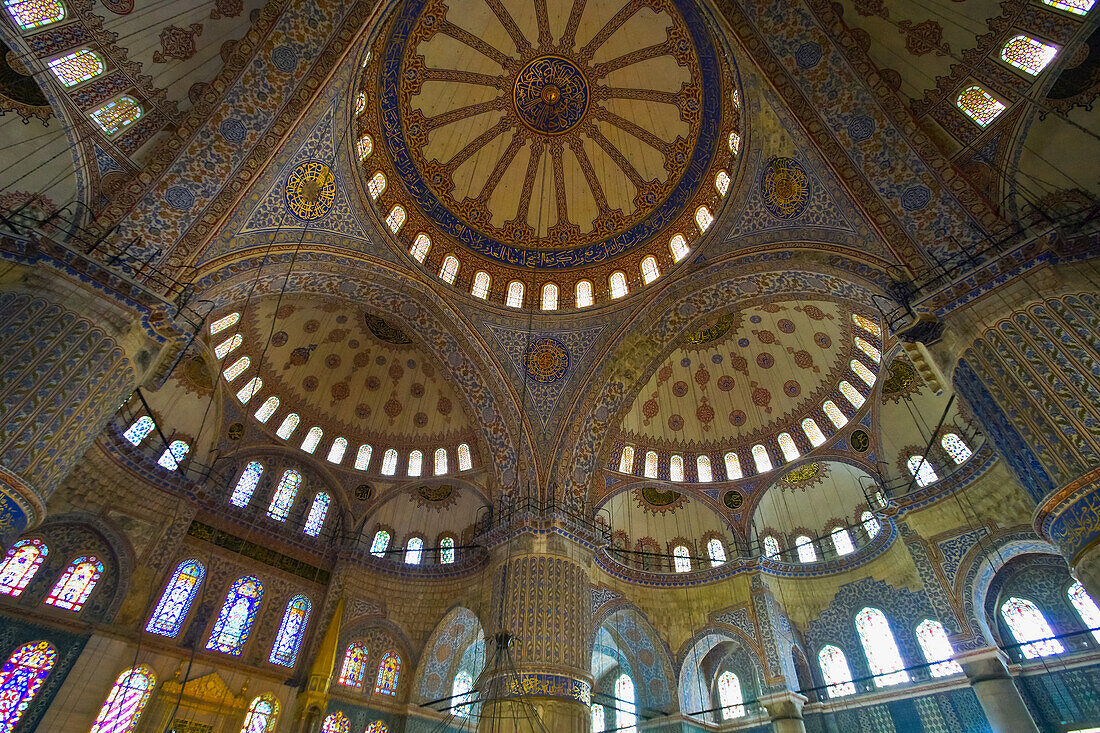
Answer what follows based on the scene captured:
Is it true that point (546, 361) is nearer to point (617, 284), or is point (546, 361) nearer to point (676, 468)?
point (617, 284)

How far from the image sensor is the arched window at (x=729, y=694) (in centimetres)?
1405

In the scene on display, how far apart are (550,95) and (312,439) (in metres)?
11.4

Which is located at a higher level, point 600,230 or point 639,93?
point 639,93

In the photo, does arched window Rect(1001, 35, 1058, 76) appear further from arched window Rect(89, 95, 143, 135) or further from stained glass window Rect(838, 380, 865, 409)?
arched window Rect(89, 95, 143, 135)

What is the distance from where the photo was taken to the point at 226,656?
11727 mm

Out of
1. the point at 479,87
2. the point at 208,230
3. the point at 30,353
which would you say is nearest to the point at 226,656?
the point at 30,353

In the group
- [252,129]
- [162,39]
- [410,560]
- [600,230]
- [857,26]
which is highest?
[600,230]

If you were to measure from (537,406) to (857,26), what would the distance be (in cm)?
982

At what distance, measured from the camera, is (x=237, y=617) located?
1238 centimetres

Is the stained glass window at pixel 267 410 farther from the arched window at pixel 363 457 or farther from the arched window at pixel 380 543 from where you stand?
the arched window at pixel 380 543

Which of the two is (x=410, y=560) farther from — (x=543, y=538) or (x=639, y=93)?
(x=639, y=93)

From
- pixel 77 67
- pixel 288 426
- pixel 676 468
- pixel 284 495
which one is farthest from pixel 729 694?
pixel 77 67

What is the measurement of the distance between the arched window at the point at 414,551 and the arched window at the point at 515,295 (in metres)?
7.29

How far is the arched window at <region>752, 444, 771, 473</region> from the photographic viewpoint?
50.4 feet
